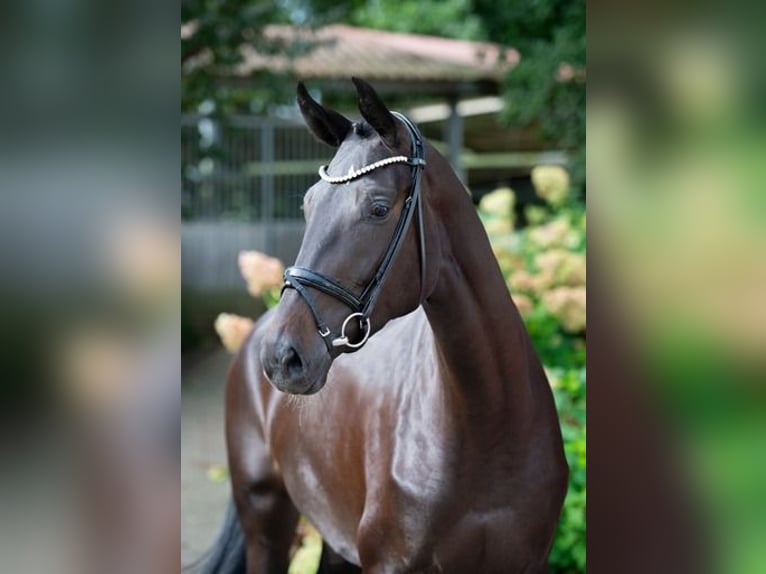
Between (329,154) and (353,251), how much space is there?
1282 cm

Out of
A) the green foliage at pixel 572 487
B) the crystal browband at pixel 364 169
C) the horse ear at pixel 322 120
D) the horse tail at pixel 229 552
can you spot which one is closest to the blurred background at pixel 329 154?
the green foliage at pixel 572 487

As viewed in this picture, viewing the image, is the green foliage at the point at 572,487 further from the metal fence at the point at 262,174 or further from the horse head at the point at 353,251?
the metal fence at the point at 262,174

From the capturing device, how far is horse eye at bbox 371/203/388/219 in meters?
2.04

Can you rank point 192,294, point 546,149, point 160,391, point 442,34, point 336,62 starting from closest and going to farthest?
point 160,391
point 192,294
point 336,62
point 546,149
point 442,34

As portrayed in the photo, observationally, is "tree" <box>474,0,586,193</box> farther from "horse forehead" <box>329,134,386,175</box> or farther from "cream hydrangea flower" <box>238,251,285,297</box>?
"horse forehead" <box>329,134,386,175</box>

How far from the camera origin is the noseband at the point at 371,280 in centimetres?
197

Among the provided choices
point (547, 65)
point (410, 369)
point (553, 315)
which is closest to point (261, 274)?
point (553, 315)

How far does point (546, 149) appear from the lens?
48.9ft

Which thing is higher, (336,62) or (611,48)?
(336,62)

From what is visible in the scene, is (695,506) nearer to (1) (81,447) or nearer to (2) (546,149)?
(1) (81,447)

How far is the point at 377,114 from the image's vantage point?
2.07 meters

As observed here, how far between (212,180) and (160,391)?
13.0 meters

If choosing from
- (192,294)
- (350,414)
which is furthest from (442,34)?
(350,414)

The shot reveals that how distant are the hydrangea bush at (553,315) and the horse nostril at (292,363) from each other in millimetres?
2133
